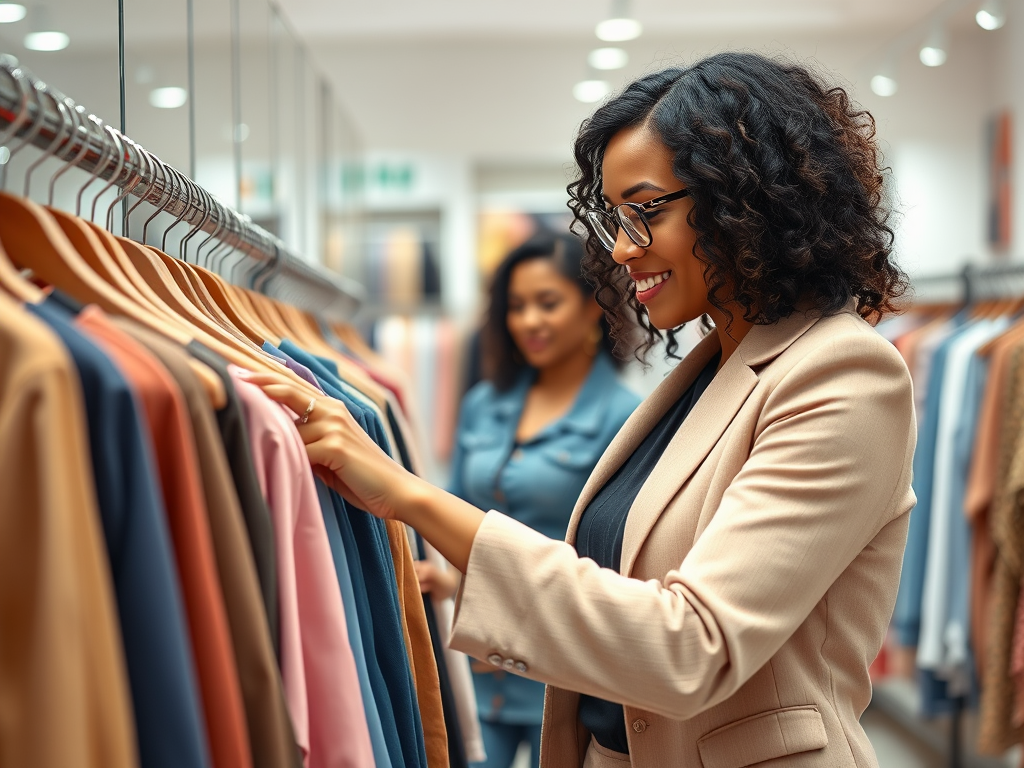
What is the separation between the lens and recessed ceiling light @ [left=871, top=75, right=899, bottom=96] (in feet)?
16.7

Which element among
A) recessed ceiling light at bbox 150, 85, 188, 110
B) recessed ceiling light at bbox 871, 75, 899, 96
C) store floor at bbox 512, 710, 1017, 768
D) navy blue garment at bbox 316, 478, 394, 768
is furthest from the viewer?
recessed ceiling light at bbox 871, 75, 899, 96

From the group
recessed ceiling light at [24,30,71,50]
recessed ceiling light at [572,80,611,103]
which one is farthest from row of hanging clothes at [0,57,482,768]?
recessed ceiling light at [572,80,611,103]

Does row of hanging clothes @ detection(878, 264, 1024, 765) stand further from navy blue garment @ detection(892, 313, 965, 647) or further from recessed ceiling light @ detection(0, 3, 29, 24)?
recessed ceiling light @ detection(0, 3, 29, 24)

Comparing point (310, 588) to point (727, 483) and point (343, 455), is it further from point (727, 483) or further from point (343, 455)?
point (727, 483)

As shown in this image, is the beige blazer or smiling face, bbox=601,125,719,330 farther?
smiling face, bbox=601,125,719,330

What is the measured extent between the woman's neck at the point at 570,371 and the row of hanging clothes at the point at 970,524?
1.18m

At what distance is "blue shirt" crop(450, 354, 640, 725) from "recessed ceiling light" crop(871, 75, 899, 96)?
3112 millimetres

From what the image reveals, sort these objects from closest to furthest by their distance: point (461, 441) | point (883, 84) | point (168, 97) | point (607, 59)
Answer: point (168, 97) → point (461, 441) → point (883, 84) → point (607, 59)

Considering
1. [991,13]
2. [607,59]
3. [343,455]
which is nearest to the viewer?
[343,455]

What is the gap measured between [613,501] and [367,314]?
3.95m

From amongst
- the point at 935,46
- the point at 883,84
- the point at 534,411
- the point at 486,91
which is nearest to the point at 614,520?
the point at 534,411

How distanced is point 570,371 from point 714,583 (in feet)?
5.83

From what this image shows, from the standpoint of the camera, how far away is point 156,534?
75cm

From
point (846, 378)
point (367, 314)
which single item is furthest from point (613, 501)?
point (367, 314)
